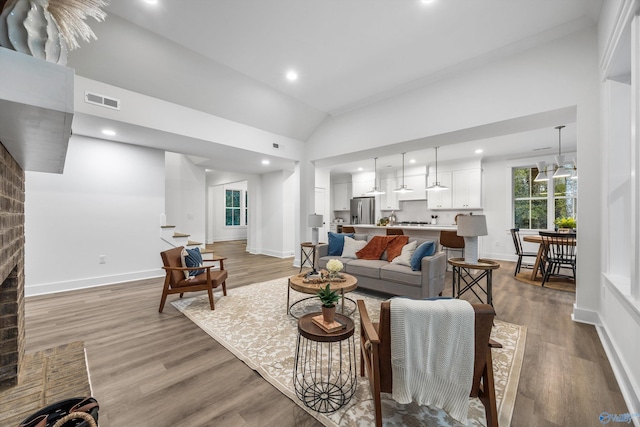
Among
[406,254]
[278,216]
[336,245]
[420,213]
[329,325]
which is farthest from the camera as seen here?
[420,213]

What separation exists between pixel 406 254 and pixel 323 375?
7.40 ft

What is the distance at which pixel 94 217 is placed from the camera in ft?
14.6

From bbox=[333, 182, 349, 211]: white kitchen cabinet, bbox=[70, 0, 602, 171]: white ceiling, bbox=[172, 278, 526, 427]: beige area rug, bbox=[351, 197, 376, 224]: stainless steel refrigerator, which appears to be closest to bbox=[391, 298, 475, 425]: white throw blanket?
bbox=[172, 278, 526, 427]: beige area rug

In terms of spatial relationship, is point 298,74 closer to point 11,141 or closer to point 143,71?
point 143,71

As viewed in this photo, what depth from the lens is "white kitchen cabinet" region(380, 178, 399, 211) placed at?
869 cm

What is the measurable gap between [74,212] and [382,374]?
17.3ft

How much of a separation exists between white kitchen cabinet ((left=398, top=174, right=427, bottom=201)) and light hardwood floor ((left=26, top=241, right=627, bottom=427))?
15.4ft

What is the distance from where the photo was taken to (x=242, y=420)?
159 cm

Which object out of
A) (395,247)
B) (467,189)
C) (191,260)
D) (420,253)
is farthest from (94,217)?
(467,189)

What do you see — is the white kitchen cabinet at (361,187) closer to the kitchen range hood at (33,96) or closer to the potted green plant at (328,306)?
the potted green plant at (328,306)

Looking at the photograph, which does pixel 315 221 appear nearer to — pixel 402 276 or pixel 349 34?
pixel 402 276

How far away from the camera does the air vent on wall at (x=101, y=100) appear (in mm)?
3371

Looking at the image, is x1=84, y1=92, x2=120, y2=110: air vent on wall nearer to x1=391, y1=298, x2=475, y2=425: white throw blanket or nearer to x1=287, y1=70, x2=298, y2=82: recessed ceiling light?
x1=287, y1=70, x2=298, y2=82: recessed ceiling light

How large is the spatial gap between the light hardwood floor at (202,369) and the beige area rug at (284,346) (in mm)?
76
